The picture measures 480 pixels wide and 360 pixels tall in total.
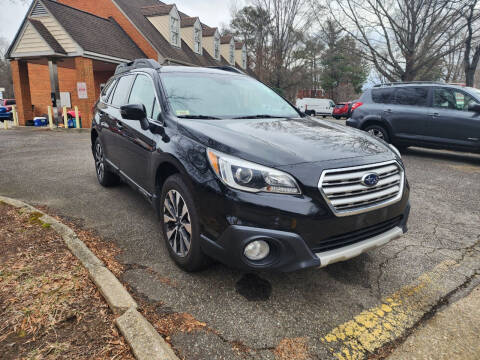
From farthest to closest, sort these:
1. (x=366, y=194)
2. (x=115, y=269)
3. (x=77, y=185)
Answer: (x=77, y=185) < (x=115, y=269) < (x=366, y=194)

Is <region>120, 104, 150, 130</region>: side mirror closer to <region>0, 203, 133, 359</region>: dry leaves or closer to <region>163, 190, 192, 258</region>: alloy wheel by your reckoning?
<region>163, 190, 192, 258</region>: alloy wheel

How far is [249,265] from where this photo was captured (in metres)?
2.20

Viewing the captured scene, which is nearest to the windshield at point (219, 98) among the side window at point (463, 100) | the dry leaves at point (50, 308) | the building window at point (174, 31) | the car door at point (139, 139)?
the car door at point (139, 139)

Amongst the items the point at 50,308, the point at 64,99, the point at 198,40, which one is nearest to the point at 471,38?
the point at 198,40

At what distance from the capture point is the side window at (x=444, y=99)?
7554 millimetres

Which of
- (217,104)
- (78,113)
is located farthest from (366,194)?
(78,113)

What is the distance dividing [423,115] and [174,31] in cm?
1809

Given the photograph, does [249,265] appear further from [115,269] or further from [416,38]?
[416,38]

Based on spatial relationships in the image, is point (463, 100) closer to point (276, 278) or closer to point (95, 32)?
point (276, 278)

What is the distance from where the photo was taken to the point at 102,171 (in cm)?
525

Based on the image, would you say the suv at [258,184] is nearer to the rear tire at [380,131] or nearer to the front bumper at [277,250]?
the front bumper at [277,250]

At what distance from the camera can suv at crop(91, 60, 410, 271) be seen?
2.16 meters

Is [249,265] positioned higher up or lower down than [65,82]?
lower down

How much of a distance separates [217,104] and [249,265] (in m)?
1.79
